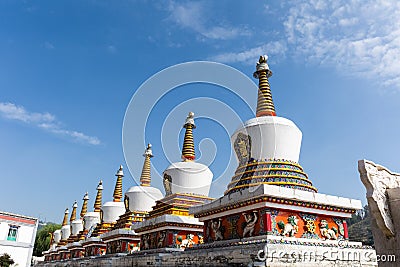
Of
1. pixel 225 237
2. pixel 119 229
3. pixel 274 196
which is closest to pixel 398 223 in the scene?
pixel 274 196

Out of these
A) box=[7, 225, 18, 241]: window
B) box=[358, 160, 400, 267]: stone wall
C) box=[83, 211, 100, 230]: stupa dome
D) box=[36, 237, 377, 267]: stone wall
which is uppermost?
box=[83, 211, 100, 230]: stupa dome

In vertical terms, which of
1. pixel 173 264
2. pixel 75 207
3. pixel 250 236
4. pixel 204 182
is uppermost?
pixel 75 207

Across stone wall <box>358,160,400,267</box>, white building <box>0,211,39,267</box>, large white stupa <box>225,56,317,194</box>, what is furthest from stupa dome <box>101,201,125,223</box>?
stone wall <box>358,160,400,267</box>

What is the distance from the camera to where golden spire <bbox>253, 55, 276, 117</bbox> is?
1324 centimetres

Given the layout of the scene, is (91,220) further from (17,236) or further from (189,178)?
(189,178)

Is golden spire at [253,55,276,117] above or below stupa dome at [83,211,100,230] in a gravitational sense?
above

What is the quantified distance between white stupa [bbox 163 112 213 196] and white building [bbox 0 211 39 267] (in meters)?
22.9

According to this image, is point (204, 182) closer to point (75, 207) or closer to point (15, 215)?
point (15, 215)

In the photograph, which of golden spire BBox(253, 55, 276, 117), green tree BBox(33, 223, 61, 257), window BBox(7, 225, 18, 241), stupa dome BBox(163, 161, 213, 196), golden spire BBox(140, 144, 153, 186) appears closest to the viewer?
golden spire BBox(253, 55, 276, 117)

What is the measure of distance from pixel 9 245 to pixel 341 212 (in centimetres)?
3229

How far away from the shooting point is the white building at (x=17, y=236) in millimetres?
32812

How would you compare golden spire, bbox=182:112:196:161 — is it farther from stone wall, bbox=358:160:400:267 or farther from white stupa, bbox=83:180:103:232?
white stupa, bbox=83:180:103:232

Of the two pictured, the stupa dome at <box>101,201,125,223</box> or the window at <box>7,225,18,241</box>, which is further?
the window at <box>7,225,18,241</box>

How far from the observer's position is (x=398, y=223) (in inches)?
276
